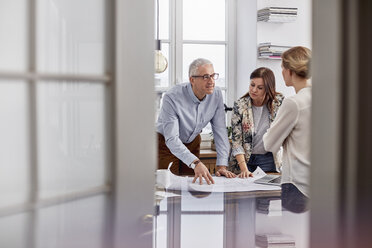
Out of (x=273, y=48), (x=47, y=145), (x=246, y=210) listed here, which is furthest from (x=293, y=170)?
(x=273, y=48)

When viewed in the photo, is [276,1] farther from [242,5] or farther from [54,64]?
[54,64]

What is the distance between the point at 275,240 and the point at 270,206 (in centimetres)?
42

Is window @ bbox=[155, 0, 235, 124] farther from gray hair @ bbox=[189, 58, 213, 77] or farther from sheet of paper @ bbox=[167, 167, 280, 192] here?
sheet of paper @ bbox=[167, 167, 280, 192]

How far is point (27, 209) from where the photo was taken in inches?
35.0

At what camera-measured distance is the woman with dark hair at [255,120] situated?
2.93 metres

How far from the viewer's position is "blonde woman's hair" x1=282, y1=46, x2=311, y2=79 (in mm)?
2037

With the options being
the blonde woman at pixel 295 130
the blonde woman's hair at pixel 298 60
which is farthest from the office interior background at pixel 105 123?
the blonde woman's hair at pixel 298 60

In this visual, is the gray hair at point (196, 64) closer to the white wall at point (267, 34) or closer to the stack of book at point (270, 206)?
the stack of book at point (270, 206)

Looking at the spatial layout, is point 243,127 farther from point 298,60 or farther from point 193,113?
point 298,60

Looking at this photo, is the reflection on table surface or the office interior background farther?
the reflection on table surface

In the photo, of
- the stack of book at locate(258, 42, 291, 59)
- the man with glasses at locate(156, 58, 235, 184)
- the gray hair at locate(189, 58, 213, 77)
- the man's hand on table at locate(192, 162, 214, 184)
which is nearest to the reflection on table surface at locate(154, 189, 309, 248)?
the man's hand on table at locate(192, 162, 214, 184)

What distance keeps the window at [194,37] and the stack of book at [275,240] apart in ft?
9.91

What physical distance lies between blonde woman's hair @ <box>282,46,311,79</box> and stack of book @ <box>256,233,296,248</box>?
908mm

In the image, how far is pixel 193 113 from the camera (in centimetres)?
303
